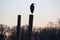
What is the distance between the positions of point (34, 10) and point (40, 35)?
31cm

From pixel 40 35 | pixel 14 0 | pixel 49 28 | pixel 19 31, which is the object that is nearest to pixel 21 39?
pixel 19 31

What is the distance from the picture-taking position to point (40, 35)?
2.09 m

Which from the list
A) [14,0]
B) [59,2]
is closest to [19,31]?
[14,0]

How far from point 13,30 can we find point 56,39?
1.76 ft

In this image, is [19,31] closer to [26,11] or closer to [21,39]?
[21,39]

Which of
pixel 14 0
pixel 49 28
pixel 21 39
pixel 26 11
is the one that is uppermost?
pixel 14 0

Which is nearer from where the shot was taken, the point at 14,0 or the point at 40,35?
the point at 40,35

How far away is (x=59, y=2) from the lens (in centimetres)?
209

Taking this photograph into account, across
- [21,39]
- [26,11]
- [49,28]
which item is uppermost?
[26,11]

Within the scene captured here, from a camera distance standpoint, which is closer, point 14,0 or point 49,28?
point 49,28

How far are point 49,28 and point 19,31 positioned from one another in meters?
0.36

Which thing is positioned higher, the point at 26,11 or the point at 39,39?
the point at 26,11

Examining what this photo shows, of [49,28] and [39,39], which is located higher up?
[49,28]

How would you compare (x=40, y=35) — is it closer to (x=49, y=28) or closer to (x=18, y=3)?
(x=49, y=28)
